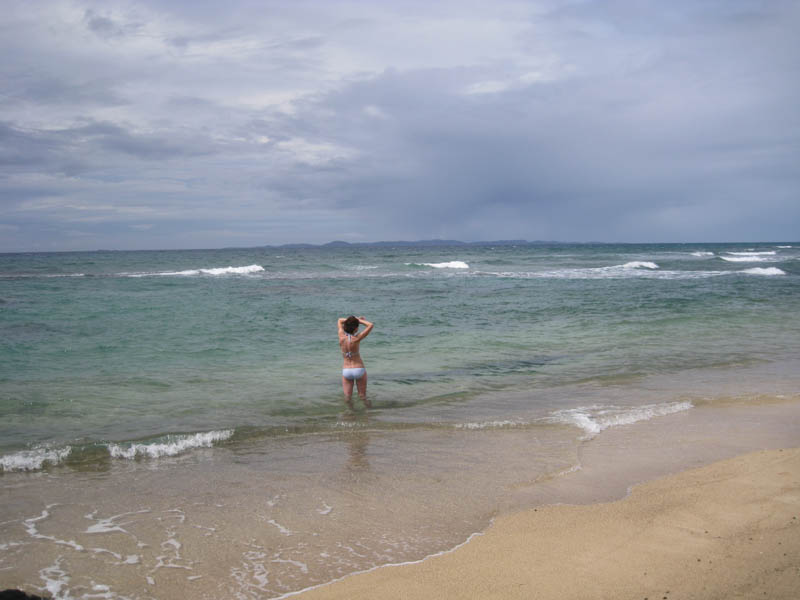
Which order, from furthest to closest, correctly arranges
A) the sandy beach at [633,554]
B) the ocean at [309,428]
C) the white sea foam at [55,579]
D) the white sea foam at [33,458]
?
the white sea foam at [33,458] → the ocean at [309,428] → the white sea foam at [55,579] → the sandy beach at [633,554]

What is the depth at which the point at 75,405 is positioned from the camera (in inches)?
354

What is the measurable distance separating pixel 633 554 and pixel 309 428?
456 cm

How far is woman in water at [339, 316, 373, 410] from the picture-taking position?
891cm

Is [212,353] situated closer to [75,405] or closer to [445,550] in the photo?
[75,405]

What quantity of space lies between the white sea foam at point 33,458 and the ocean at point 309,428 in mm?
20

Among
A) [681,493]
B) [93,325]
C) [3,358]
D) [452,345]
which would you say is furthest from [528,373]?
[93,325]

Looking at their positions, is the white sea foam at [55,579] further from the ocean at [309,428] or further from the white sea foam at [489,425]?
the white sea foam at [489,425]

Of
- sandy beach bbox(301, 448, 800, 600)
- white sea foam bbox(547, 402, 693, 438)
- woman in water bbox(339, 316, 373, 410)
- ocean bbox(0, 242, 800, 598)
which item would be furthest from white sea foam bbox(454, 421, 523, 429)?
sandy beach bbox(301, 448, 800, 600)

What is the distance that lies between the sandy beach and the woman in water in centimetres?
431

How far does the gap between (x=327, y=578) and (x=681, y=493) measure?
10.4 ft

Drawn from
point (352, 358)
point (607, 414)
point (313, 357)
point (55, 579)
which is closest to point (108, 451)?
point (55, 579)

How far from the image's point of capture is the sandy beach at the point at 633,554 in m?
3.75

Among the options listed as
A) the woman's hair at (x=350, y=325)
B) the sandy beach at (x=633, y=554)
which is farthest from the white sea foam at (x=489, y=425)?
the sandy beach at (x=633, y=554)

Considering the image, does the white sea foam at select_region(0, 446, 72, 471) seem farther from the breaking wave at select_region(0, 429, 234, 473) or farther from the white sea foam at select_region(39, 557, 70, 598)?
the white sea foam at select_region(39, 557, 70, 598)
